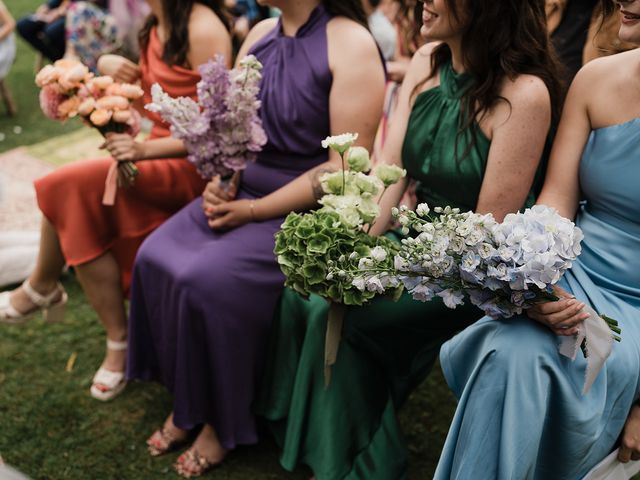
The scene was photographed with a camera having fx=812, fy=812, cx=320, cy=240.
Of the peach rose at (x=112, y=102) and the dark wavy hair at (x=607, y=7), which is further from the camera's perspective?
the peach rose at (x=112, y=102)

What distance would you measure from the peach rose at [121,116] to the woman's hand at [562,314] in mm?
1869

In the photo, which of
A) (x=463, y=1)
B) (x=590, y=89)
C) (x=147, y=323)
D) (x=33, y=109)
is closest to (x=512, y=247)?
(x=590, y=89)

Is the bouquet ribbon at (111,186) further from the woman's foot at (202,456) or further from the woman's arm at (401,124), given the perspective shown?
the woman's arm at (401,124)

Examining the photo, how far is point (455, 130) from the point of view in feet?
9.41

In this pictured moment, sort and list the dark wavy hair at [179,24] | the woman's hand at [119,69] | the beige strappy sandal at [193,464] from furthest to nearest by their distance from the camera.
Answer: the woman's hand at [119,69] → the dark wavy hair at [179,24] → the beige strappy sandal at [193,464]

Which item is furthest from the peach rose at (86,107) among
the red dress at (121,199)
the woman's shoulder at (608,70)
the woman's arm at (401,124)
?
the woman's shoulder at (608,70)

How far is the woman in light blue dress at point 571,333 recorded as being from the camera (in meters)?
2.21

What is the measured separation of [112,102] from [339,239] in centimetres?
131

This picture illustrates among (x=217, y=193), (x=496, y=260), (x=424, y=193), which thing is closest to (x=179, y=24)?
(x=217, y=193)

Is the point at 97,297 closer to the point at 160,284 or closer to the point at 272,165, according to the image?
the point at 160,284

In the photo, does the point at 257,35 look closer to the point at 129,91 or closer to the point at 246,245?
the point at 129,91

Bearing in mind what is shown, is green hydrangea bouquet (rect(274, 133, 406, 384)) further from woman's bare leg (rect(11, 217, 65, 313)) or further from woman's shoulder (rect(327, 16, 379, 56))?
woman's bare leg (rect(11, 217, 65, 313))

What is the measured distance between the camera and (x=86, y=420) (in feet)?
11.6

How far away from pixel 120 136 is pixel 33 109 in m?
4.81
